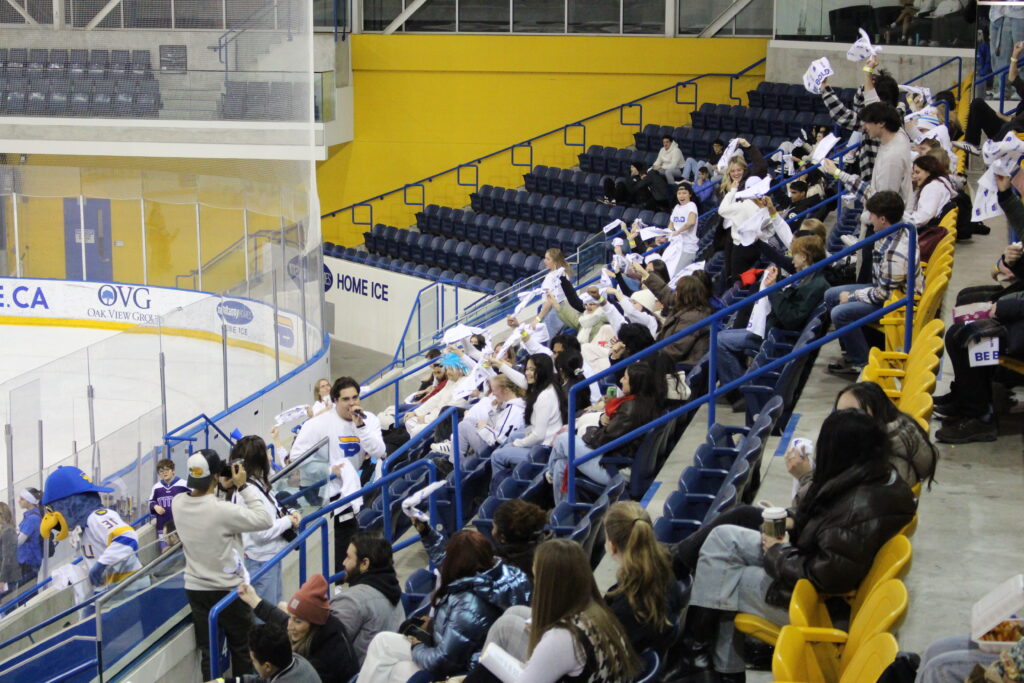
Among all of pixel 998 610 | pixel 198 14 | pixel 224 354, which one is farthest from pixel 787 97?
pixel 998 610

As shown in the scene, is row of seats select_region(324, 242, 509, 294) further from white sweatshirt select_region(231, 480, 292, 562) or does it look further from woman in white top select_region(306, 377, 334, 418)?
white sweatshirt select_region(231, 480, 292, 562)

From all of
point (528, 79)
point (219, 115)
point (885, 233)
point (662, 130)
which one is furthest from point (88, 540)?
point (528, 79)

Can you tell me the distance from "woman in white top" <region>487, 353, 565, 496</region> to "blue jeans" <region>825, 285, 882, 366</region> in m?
1.55

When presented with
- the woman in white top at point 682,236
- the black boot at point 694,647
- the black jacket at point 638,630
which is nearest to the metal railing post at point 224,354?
the woman in white top at point 682,236

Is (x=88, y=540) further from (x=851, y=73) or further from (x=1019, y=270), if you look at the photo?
(x=851, y=73)

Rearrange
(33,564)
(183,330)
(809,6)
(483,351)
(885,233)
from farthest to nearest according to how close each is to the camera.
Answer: (809,6)
(183,330)
(483,351)
(33,564)
(885,233)

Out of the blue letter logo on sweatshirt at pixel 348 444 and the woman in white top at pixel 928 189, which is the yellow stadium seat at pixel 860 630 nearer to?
the woman in white top at pixel 928 189

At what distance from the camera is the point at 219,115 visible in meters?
16.3

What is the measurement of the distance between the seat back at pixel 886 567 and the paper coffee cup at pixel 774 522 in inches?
11.5

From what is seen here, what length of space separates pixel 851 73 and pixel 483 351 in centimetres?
966

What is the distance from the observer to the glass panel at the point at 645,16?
62.8ft

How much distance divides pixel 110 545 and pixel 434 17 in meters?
14.9

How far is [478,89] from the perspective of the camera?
1962 centimetres

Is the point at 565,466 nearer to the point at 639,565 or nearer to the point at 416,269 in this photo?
the point at 639,565
